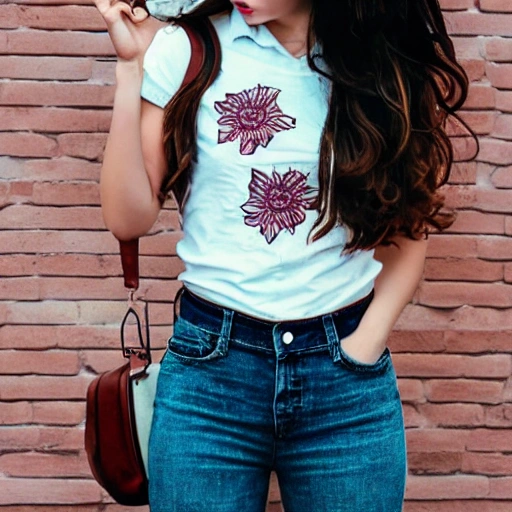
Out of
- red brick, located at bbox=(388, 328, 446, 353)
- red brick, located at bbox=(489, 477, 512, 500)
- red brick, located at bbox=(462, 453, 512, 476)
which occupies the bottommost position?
red brick, located at bbox=(489, 477, 512, 500)

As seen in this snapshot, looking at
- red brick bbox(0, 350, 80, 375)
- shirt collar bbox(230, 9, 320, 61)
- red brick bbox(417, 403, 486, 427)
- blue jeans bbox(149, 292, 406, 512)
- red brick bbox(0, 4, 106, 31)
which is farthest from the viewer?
red brick bbox(417, 403, 486, 427)

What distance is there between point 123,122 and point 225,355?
48cm

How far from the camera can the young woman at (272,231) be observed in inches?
68.4

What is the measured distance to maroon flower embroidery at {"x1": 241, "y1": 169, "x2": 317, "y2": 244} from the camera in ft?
5.80

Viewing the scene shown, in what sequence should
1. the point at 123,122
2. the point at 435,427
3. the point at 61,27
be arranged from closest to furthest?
the point at 123,122 → the point at 61,27 → the point at 435,427

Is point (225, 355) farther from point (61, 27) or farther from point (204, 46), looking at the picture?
point (61, 27)

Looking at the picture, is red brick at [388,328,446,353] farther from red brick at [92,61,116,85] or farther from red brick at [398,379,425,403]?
red brick at [92,61,116,85]

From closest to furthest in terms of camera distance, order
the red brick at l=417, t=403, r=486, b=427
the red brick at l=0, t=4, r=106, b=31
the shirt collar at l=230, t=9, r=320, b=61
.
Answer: the shirt collar at l=230, t=9, r=320, b=61
the red brick at l=0, t=4, r=106, b=31
the red brick at l=417, t=403, r=486, b=427

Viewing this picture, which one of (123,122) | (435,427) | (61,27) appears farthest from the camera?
(435,427)

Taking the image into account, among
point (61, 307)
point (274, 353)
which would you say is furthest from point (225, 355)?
point (61, 307)

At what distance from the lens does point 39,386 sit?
9.76 ft

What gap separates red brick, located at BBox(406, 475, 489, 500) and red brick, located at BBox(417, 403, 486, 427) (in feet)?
0.60

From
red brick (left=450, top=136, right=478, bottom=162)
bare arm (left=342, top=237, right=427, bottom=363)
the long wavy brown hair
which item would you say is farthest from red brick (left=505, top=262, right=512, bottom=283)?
the long wavy brown hair

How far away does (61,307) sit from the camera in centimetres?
295
